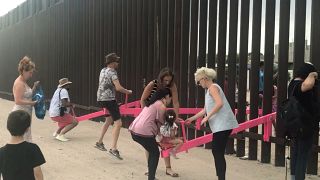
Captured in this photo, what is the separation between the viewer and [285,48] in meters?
7.45

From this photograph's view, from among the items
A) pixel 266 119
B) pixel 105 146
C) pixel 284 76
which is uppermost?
pixel 284 76

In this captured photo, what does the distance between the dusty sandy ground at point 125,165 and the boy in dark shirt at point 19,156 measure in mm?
2977

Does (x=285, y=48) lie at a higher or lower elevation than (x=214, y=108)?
higher

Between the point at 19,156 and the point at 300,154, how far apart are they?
3.35 m

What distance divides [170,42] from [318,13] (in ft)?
13.6

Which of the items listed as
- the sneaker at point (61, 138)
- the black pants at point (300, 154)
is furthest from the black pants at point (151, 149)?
the sneaker at point (61, 138)

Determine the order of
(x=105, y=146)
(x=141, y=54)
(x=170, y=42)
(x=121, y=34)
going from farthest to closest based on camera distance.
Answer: (x=121, y=34) → (x=141, y=54) → (x=170, y=42) → (x=105, y=146)

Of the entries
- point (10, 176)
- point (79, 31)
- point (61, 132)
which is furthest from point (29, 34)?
point (10, 176)

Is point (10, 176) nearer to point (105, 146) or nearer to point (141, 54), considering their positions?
point (105, 146)

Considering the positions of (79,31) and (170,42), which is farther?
(79,31)

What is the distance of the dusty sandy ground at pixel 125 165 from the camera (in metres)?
6.98

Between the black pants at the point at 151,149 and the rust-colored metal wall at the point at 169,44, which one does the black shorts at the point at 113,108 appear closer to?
the rust-colored metal wall at the point at 169,44

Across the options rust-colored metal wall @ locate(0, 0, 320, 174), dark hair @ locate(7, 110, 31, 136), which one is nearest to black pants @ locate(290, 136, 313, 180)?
rust-colored metal wall @ locate(0, 0, 320, 174)

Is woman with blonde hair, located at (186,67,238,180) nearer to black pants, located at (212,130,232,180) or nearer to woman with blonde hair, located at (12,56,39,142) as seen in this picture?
black pants, located at (212,130,232,180)
